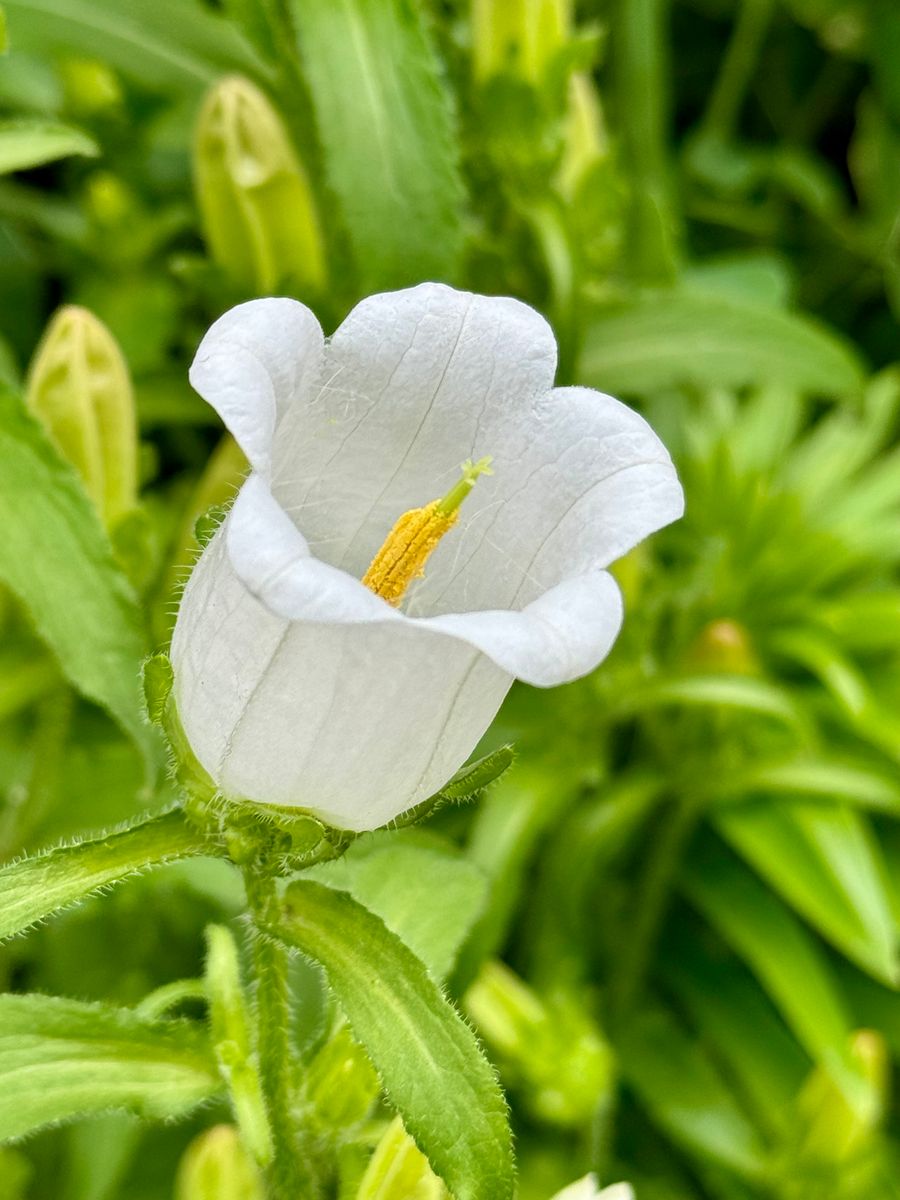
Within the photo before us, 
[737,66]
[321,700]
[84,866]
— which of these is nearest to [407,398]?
[321,700]

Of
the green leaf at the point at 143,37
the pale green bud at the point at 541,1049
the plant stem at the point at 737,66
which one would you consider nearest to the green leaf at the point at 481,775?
the pale green bud at the point at 541,1049

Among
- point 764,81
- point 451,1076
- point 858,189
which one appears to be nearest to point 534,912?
point 451,1076

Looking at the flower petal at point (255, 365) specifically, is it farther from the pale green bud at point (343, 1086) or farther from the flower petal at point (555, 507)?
the pale green bud at point (343, 1086)

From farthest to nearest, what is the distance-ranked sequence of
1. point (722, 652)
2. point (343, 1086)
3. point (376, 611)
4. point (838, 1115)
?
1. point (722, 652)
2. point (838, 1115)
3. point (343, 1086)
4. point (376, 611)

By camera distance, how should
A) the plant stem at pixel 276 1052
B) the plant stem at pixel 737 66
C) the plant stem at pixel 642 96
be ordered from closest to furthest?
the plant stem at pixel 276 1052 → the plant stem at pixel 642 96 → the plant stem at pixel 737 66

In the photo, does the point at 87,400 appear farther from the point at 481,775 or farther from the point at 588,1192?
the point at 588,1192

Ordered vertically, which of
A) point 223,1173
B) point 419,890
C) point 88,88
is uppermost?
point 88,88

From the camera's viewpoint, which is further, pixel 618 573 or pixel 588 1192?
pixel 618 573
